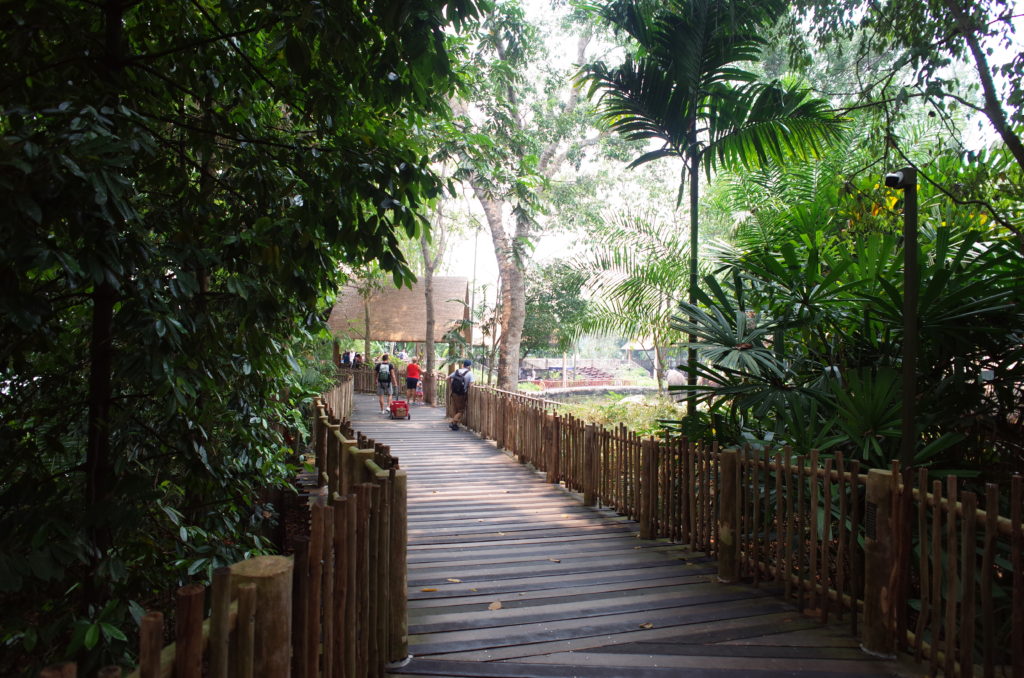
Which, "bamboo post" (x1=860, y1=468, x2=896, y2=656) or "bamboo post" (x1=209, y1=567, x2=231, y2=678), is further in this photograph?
"bamboo post" (x1=860, y1=468, x2=896, y2=656)

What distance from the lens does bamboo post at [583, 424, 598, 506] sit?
7.45m

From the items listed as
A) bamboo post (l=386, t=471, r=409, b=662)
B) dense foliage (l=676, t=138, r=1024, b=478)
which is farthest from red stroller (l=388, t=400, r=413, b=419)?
bamboo post (l=386, t=471, r=409, b=662)

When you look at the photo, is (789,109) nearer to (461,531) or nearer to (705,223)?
(461,531)

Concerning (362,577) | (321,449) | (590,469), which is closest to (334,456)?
(321,449)

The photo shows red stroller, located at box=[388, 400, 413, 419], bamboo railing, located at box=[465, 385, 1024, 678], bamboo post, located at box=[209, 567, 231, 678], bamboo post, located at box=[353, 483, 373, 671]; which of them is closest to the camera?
bamboo post, located at box=[209, 567, 231, 678]

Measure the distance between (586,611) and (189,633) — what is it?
3.06 meters

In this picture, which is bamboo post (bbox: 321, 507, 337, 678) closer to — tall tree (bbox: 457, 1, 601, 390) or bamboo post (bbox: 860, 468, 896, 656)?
bamboo post (bbox: 860, 468, 896, 656)

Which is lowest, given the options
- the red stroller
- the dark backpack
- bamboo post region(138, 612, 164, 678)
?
the red stroller

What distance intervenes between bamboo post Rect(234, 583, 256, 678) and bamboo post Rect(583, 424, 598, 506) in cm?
579

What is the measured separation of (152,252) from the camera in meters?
2.52

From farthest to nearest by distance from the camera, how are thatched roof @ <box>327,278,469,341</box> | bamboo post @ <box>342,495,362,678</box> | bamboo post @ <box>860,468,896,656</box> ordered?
thatched roof @ <box>327,278,469,341</box> → bamboo post @ <box>860,468,896,656</box> → bamboo post @ <box>342,495,362,678</box>

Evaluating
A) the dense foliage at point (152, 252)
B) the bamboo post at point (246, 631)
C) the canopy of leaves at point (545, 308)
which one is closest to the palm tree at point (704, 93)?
the dense foliage at point (152, 252)

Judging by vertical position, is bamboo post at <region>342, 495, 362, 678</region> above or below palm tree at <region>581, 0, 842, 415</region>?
below

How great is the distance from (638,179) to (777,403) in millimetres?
26599
